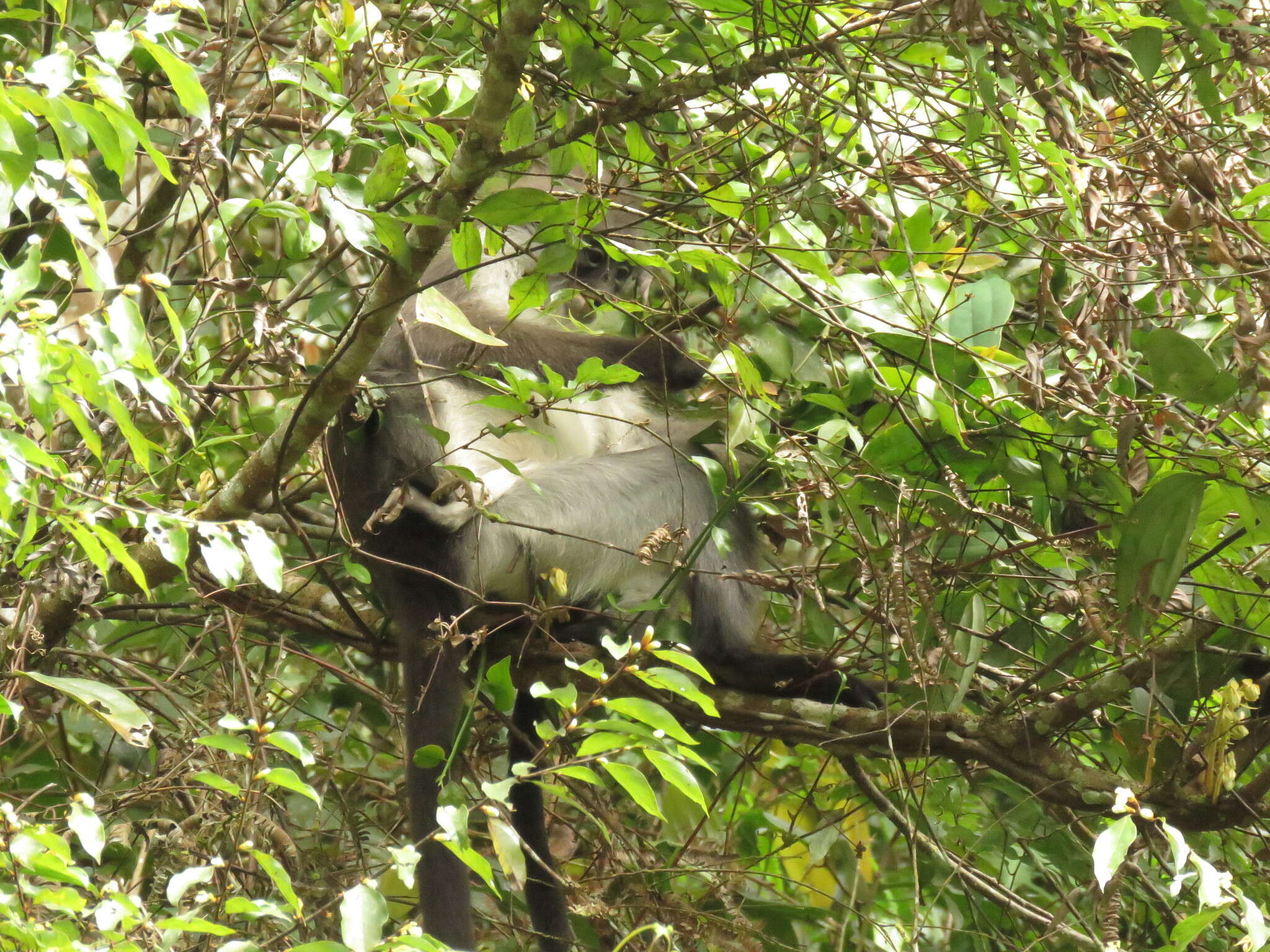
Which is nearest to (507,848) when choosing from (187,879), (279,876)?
(279,876)

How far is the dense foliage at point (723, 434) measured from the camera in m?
1.68

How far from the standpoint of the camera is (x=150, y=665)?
10.1 feet

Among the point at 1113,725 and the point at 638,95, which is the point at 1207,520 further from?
the point at 638,95

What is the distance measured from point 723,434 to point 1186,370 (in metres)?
1.21

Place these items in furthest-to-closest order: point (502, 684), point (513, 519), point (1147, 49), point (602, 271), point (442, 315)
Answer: point (602, 271)
point (513, 519)
point (502, 684)
point (442, 315)
point (1147, 49)

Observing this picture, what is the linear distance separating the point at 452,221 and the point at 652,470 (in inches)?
70.1

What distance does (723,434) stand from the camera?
291cm

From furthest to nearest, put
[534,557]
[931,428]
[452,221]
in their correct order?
[534,557], [931,428], [452,221]

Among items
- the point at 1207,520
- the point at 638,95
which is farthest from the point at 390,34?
the point at 1207,520

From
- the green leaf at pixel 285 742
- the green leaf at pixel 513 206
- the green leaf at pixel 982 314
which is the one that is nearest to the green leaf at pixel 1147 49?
the green leaf at pixel 982 314

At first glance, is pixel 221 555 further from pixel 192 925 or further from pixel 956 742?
pixel 956 742

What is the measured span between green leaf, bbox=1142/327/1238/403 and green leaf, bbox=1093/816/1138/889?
0.70 meters

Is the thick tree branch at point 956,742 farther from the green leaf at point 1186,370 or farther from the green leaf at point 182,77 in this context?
the green leaf at point 182,77

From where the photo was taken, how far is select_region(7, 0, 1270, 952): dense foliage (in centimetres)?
168
